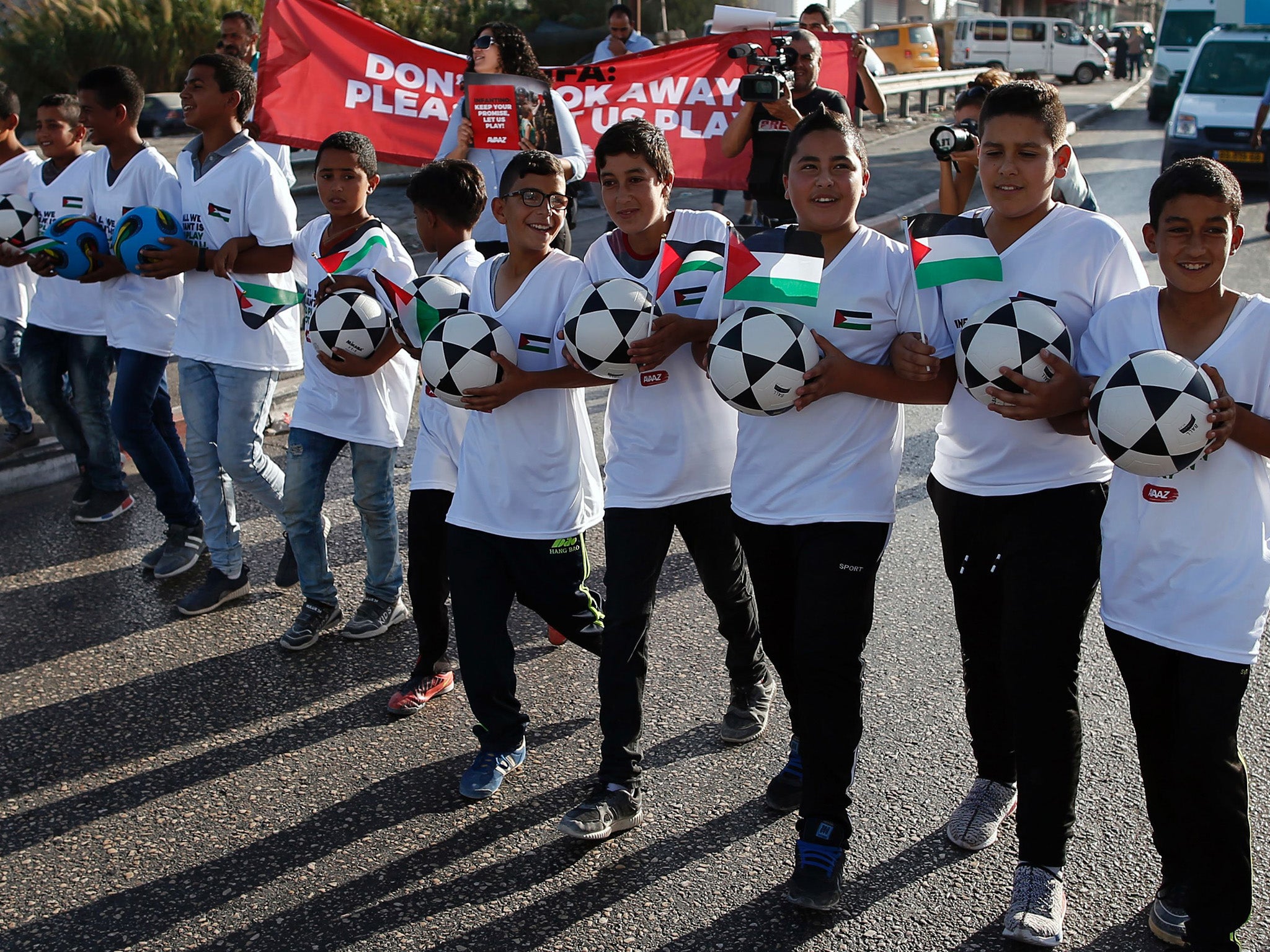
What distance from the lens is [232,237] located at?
5.37 metres

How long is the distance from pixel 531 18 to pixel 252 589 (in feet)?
95.6

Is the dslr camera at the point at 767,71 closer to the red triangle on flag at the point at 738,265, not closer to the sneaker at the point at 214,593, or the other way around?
the red triangle on flag at the point at 738,265

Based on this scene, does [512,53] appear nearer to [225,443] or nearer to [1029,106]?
[225,443]

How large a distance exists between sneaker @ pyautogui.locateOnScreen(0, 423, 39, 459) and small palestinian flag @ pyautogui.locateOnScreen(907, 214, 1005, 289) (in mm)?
5974

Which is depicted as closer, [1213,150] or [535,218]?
[535,218]

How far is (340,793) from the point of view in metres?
4.02

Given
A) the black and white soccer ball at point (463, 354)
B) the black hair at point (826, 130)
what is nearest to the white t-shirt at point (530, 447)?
the black and white soccer ball at point (463, 354)

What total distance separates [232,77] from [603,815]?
12.1ft

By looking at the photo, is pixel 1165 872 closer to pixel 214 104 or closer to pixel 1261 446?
pixel 1261 446

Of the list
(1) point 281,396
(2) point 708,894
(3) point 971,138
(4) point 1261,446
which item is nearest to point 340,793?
(2) point 708,894

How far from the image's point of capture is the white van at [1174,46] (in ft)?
90.9

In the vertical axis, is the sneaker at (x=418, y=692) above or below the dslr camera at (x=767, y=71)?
below

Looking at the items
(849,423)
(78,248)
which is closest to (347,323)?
(849,423)

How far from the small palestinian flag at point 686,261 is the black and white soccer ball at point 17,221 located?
4.28 metres
